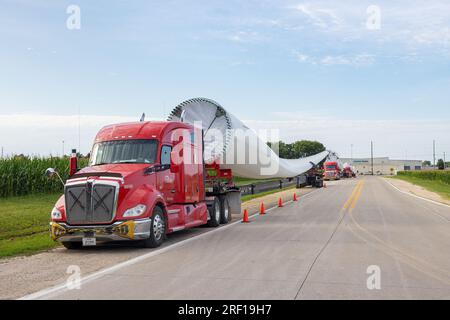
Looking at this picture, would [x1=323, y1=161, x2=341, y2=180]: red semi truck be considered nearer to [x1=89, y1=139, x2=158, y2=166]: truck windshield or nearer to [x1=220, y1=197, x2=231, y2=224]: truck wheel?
[x1=220, y1=197, x2=231, y2=224]: truck wheel

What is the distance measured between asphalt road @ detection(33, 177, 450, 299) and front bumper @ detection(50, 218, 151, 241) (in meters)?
0.74

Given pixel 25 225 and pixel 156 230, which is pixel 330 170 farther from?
pixel 156 230

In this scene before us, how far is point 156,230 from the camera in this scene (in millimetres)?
12078

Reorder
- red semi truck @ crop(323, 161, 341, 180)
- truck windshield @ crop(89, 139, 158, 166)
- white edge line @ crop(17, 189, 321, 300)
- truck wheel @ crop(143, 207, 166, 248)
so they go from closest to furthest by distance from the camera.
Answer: white edge line @ crop(17, 189, 321, 300) < truck wheel @ crop(143, 207, 166, 248) < truck windshield @ crop(89, 139, 158, 166) < red semi truck @ crop(323, 161, 341, 180)

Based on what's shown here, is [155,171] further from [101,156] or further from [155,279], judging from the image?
[155,279]

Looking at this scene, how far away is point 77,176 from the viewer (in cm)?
1182

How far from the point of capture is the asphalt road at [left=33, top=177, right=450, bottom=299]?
729cm

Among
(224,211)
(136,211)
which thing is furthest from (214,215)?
(136,211)

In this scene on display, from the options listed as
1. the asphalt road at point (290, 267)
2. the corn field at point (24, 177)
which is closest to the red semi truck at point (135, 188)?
the asphalt road at point (290, 267)

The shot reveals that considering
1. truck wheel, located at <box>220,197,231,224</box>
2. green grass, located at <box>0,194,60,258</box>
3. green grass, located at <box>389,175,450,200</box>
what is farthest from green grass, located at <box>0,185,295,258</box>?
green grass, located at <box>389,175,450,200</box>

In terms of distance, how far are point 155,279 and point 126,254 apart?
300 centimetres

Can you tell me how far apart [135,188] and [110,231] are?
3.66 feet

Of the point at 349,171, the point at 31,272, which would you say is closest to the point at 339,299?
the point at 31,272

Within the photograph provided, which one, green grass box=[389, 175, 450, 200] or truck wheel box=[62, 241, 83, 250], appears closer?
truck wheel box=[62, 241, 83, 250]
